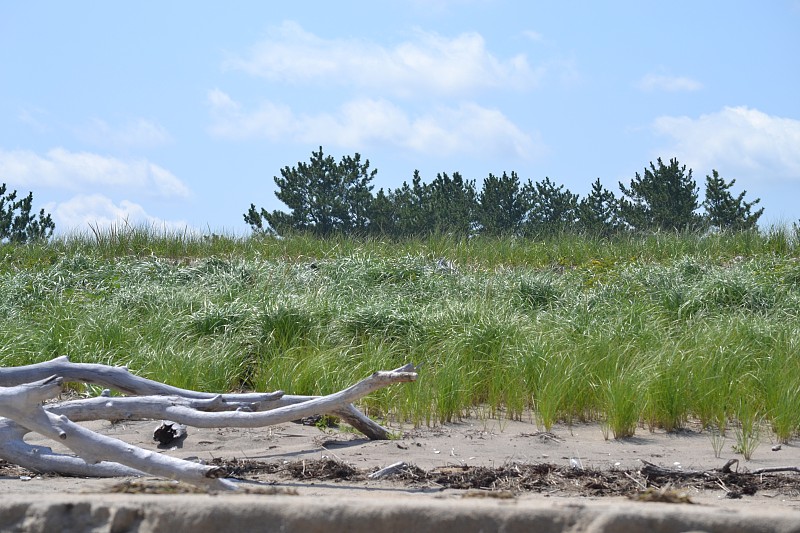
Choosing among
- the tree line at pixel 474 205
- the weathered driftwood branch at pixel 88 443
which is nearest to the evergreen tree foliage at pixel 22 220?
the tree line at pixel 474 205

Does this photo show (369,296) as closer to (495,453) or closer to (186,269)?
(186,269)

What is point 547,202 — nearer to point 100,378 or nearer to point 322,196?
point 322,196

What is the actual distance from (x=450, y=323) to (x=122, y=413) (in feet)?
14.5

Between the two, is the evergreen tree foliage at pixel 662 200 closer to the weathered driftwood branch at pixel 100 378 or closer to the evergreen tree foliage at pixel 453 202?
the evergreen tree foliage at pixel 453 202

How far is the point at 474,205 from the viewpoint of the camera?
111 feet

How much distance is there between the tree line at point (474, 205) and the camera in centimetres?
2988

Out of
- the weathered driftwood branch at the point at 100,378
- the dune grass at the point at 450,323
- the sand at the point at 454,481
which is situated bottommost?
the sand at the point at 454,481

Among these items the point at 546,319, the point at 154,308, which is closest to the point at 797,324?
the point at 546,319

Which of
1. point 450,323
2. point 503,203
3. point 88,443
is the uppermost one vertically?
point 503,203

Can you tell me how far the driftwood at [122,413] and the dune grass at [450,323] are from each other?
1.60 metres

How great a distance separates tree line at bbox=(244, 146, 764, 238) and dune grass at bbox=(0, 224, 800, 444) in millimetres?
15207

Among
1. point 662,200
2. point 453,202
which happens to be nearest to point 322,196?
point 453,202

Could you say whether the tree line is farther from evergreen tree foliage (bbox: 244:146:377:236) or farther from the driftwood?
the driftwood

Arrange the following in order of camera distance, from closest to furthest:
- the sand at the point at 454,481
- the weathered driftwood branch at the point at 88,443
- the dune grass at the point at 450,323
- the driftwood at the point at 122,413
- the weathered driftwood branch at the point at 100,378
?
the sand at the point at 454,481 < the weathered driftwood branch at the point at 88,443 < the driftwood at the point at 122,413 < the weathered driftwood branch at the point at 100,378 < the dune grass at the point at 450,323
